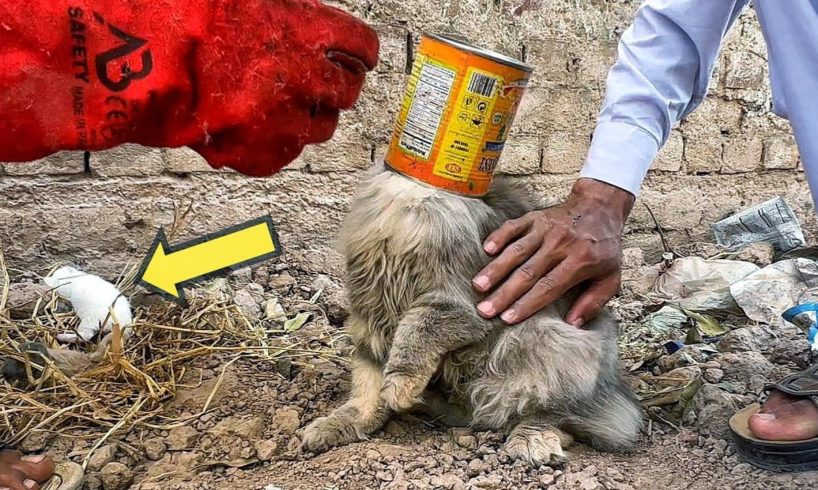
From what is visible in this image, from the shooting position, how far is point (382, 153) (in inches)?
143

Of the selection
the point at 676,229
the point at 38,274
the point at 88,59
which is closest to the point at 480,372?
the point at 88,59

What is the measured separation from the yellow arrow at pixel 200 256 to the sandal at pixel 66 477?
3.06 feet

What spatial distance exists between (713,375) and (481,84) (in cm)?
150

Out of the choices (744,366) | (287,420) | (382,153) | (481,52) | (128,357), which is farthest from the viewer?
(382,153)

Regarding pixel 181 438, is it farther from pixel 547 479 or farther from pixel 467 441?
pixel 547 479

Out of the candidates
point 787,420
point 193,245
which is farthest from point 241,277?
point 787,420

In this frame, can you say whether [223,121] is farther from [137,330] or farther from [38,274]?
[38,274]

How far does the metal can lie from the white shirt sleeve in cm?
52

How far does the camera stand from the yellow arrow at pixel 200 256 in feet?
9.83

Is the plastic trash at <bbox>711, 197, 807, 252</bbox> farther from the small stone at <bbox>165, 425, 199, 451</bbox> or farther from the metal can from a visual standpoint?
the small stone at <bbox>165, 425, 199, 451</bbox>

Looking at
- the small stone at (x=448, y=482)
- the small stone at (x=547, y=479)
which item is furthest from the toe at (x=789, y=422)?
the small stone at (x=448, y=482)

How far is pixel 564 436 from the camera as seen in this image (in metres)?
2.33

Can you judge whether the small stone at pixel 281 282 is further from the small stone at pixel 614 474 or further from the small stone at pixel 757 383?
the small stone at pixel 757 383

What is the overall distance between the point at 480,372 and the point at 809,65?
49.9 inches
